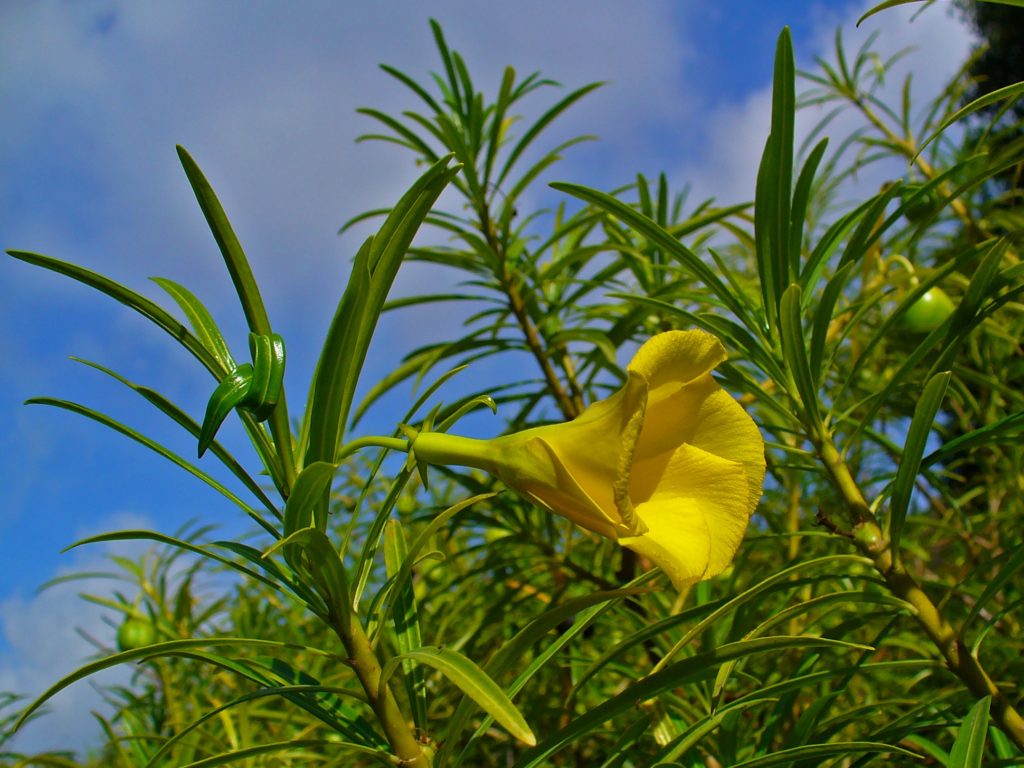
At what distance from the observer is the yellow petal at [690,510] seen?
427mm

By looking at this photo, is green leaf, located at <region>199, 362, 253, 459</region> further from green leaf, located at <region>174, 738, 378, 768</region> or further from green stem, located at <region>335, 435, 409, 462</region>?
green leaf, located at <region>174, 738, 378, 768</region>

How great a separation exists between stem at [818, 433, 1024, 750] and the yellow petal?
242mm

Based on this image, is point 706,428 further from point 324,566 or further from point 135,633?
point 135,633

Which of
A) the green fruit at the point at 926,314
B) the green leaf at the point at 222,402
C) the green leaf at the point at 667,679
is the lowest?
the green leaf at the point at 667,679

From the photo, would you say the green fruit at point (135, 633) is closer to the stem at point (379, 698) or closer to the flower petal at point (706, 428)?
the stem at point (379, 698)

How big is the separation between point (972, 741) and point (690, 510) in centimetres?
24

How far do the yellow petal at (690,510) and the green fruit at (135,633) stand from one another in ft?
4.76

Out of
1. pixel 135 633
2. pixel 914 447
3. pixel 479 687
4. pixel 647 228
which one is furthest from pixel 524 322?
pixel 135 633

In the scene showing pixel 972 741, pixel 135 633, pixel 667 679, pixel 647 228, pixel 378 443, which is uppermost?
pixel 135 633

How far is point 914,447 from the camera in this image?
598mm

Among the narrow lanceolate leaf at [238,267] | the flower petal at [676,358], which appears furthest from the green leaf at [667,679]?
the narrow lanceolate leaf at [238,267]

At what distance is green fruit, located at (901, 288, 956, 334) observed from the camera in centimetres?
106

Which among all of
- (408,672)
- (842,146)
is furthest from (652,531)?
(842,146)

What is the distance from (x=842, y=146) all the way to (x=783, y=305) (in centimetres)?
112
